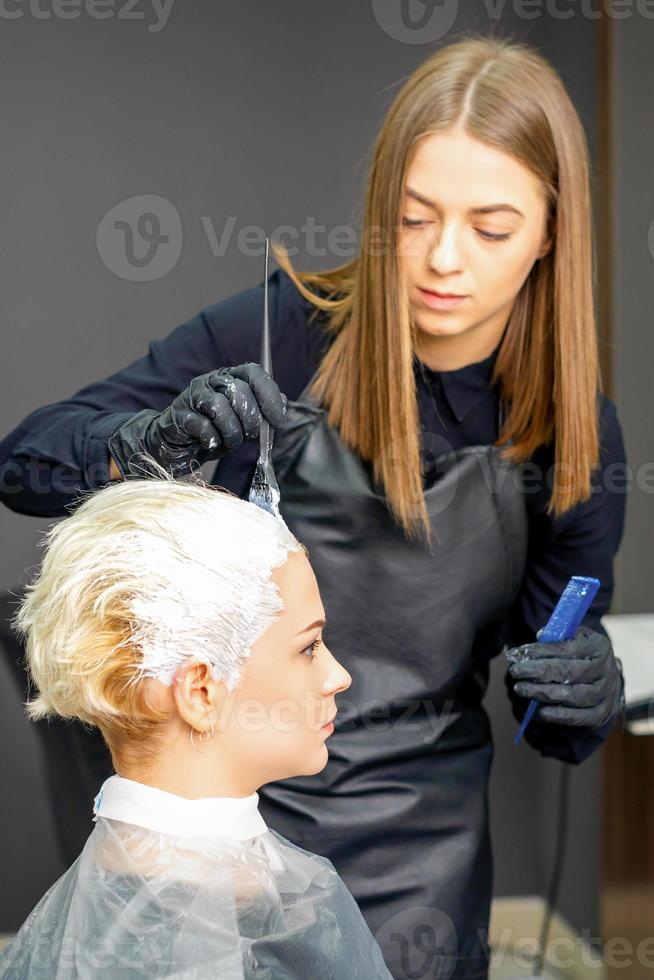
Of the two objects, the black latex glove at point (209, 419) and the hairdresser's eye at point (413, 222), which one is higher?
the hairdresser's eye at point (413, 222)

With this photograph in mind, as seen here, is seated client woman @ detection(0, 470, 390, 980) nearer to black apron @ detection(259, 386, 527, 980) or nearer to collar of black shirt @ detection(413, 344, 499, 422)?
black apron @ detection(259, 386, 527, 980)

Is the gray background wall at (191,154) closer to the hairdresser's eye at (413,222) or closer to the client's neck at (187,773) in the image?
the hairdresser's eye at (413,222)

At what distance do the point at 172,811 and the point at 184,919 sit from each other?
10 centimetres

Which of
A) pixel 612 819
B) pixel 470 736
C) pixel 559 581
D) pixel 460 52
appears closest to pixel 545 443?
pixel 559 581

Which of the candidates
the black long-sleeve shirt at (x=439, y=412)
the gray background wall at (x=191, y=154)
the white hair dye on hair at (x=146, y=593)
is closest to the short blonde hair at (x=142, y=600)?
the white hair dye on hair at (x=146, y=593)

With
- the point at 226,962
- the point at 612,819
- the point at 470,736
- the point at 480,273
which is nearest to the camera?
the point at 226,962

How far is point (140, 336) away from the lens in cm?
241

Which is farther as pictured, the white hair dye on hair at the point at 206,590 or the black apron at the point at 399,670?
the black apron at the point at 399,670

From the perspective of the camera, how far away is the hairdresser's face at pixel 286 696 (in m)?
1.26

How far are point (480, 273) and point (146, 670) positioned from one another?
2.10ft

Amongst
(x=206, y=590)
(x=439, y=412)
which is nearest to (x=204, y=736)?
(x=206, y=590)

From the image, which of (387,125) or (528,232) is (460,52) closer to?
(387,125)

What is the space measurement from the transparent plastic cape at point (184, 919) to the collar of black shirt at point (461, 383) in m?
0.64

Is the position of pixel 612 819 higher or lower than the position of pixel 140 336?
lower
